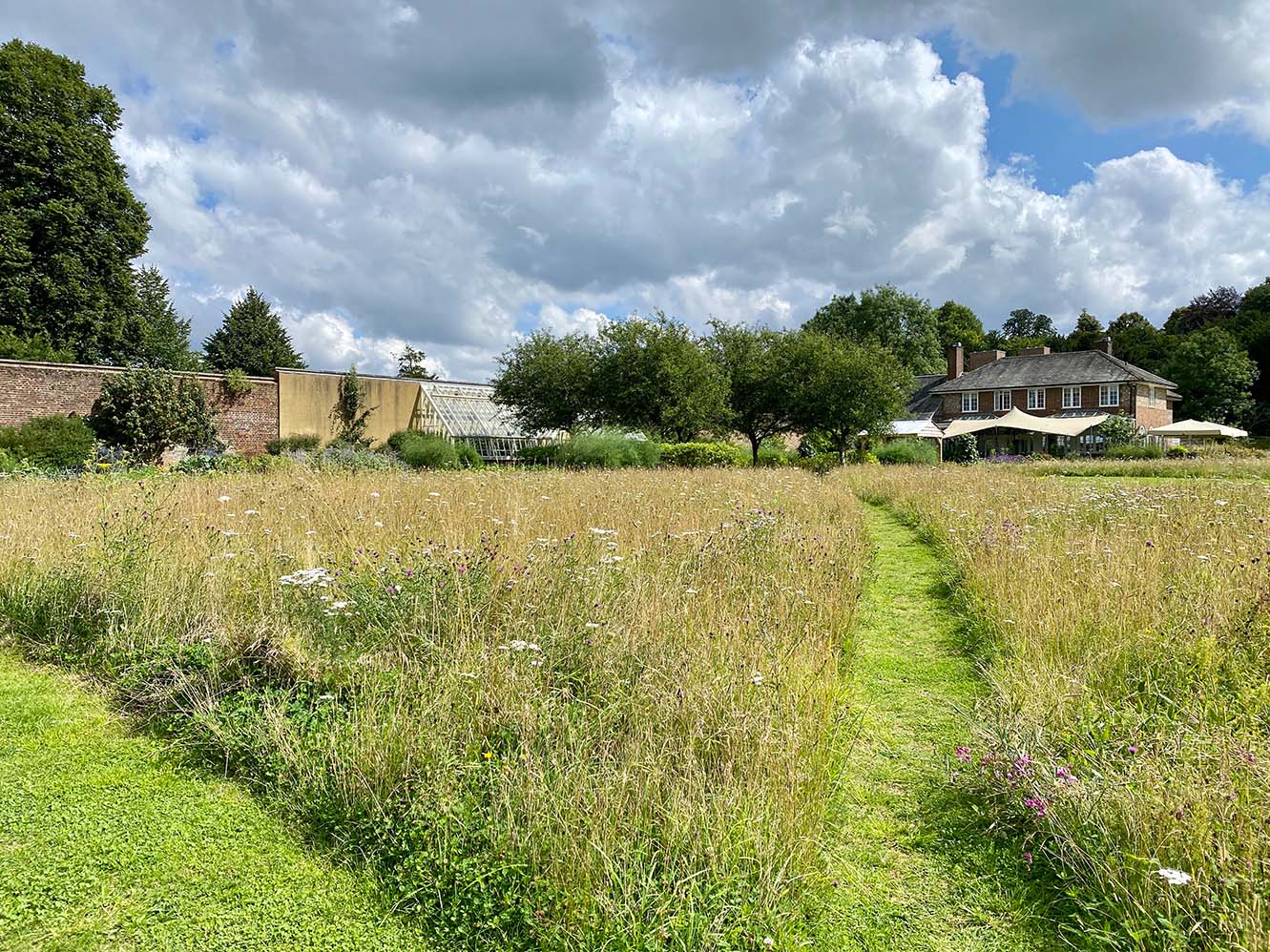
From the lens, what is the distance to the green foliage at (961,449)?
36719 mm

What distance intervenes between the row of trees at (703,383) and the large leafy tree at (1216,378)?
111 ft

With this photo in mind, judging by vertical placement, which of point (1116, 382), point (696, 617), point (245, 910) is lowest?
point (245, 910)

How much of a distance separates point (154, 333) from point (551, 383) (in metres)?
20.9

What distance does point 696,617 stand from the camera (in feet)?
15.0

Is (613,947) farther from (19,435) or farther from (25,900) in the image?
(19,435)

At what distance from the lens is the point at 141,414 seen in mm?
23484

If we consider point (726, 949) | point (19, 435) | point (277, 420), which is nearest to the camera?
point (726, 949)

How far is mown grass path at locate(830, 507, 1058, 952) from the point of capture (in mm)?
2580

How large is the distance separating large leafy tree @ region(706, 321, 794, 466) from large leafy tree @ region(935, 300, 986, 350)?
1910 inches

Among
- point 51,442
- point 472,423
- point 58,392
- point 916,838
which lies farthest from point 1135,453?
point 58,392

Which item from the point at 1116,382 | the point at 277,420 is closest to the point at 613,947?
the point at 277,420

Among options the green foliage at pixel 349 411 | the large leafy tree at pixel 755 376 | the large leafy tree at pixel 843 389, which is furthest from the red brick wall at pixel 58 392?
the large leafy tree at pixel 843 389

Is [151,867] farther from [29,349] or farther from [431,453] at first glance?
[29,349]

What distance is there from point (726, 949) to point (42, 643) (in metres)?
5.72
